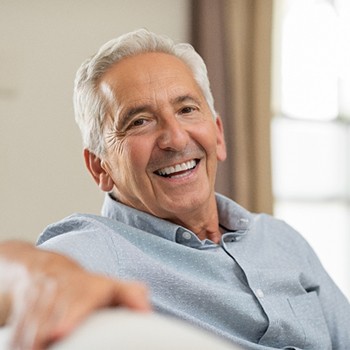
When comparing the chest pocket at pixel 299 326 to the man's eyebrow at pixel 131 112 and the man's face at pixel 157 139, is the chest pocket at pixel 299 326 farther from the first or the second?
the man's eyebrow at pixel 131 112

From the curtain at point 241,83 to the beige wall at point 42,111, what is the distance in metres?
0.52

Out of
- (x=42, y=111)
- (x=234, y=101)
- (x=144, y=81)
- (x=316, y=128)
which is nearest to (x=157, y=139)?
(x=144, y=81)

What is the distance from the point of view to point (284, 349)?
6.20 ft

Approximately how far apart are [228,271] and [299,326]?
0.73 ft

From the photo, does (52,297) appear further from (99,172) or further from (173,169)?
(99,172)

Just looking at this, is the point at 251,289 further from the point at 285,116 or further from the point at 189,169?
the point at 285,116

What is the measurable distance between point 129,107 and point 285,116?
7.59 feet

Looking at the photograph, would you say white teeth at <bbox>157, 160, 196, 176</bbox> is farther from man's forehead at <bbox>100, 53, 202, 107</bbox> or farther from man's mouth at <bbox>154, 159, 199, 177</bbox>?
man's forehead at <bbox>100, 53, 202, 107</bbox>

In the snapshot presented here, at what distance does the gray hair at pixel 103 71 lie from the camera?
6.56ft

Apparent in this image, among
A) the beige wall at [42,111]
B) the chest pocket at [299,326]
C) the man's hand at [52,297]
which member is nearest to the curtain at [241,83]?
the beige wall at [42,111]

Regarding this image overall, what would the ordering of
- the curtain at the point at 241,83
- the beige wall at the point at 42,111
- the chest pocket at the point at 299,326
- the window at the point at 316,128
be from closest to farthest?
the chest pocket at the point at 299,326
the beige wall at the point at 42,111
the curtain at the point at 241,83
the window at the point at 316,128

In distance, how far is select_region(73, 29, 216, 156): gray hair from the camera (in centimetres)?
200

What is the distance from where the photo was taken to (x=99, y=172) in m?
2.09

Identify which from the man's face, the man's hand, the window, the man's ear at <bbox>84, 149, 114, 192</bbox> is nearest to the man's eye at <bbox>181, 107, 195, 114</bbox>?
the man's face
